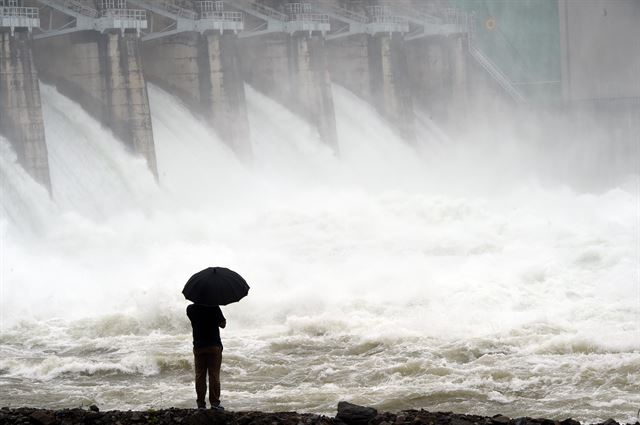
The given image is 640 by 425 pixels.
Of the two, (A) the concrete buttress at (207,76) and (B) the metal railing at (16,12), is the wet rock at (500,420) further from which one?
Answer: (A) the concrete buttress at (207,76)

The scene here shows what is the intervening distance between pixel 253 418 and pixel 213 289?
1.51 meters

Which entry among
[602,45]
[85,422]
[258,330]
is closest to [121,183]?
[258,330]

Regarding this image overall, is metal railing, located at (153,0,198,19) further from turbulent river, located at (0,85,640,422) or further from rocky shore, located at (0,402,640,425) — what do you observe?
rocky shore, located at (0,402,640,425)

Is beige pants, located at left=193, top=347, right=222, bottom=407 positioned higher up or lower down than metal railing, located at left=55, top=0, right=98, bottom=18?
lower down

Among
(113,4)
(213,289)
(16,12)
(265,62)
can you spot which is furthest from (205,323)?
(265,62)

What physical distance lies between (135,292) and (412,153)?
23.1 m

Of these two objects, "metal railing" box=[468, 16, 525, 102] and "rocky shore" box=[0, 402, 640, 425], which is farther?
"metal railing" box=[468, 16, 525, 102]

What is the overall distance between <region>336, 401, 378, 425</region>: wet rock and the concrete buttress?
2420 centimetres

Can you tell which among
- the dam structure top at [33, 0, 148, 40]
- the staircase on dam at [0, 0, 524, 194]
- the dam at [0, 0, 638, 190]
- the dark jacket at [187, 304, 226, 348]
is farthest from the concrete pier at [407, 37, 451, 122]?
the dark jacket at [187, 304, 226, 348]

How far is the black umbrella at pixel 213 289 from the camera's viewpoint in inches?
524

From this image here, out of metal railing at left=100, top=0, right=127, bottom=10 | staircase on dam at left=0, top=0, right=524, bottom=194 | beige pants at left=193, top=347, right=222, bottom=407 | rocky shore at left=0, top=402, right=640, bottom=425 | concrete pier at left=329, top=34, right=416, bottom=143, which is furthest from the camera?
concrete pier at left=329, top=34, right=416, bottom=143

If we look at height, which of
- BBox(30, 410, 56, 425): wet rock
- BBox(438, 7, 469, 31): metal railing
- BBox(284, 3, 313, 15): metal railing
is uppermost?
BBox(438, 7, 469, 31): metal railing

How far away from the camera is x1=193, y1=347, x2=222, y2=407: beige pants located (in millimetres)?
13887

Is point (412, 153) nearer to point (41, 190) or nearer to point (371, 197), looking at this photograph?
point (371, 197)
